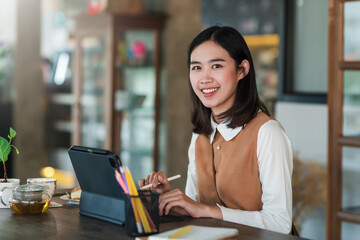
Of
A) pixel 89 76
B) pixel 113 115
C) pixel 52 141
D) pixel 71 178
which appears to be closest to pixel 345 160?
pixel 113 115

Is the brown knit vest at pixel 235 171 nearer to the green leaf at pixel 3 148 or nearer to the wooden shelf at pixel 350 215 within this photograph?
the green leaf at pixel 3 148

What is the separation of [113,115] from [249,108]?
382 centimetres

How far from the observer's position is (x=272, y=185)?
6.69 feet

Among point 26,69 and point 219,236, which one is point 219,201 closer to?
point 219,236

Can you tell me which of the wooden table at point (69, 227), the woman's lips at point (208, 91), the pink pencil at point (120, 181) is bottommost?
the wooden table at point (69, 227)

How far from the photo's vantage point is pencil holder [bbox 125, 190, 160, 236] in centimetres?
162

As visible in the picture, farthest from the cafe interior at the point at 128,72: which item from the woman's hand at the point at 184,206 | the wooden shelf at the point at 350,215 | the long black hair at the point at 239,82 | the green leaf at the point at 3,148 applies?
the green leaf at the point at 3,148

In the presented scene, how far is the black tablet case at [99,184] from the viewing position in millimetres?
1747

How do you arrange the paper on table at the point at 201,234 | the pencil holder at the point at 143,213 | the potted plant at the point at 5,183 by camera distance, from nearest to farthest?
the paper on table at the point at 201,234 → the pencil holder at the point at 143,213 → the potted plant at the point at 5,183

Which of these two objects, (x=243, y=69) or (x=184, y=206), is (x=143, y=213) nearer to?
(x=184, y=206)

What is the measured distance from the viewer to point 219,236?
153 centimetres

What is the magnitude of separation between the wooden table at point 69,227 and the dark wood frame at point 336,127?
6.21 feet

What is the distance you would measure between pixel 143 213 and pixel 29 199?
49 cm

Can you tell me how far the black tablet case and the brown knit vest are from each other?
0.54m
